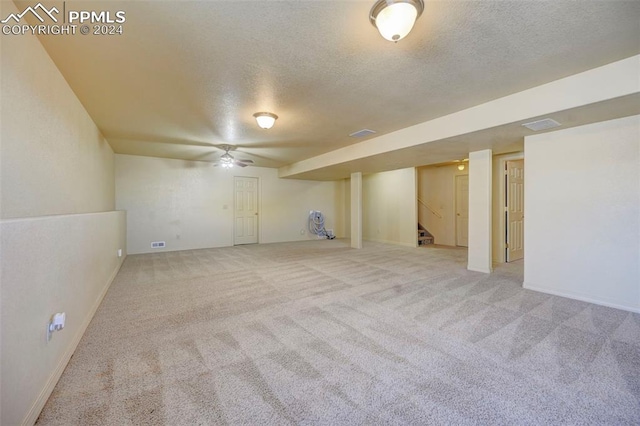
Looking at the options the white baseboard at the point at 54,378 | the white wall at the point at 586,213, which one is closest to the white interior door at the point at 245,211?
the white baseboard at the point at 54,378

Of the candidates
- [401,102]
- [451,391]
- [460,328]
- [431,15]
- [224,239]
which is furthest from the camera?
[224,239]

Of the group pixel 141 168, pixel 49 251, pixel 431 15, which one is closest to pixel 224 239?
pixel 141 168

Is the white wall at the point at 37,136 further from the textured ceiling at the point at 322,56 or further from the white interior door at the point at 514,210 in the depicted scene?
the white interior door at the point at 514,210

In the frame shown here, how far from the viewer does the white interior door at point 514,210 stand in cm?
541

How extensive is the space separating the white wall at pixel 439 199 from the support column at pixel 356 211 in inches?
97.4

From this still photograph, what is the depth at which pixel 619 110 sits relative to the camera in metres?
2.67

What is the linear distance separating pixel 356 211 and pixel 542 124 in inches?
187

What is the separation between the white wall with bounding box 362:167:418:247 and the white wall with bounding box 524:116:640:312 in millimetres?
3963

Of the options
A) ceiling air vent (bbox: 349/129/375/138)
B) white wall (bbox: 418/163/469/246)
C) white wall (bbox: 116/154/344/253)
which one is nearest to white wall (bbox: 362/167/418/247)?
white wall (bbox: 418/163/469/246)

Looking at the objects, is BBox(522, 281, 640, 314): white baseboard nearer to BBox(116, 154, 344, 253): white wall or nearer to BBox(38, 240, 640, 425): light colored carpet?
BBox(38, 240, 640, 425): light colored carpet

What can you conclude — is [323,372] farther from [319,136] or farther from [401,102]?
[319,136]

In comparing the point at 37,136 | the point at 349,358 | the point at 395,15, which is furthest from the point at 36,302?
the point at 395,15

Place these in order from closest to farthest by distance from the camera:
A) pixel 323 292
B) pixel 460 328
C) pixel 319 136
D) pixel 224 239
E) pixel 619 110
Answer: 1. pixel 460 328
2. pixel 619 110
3. pixel 323 292
4. pixel 319 136
5. pixel 224 239

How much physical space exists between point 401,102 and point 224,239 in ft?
20.3
